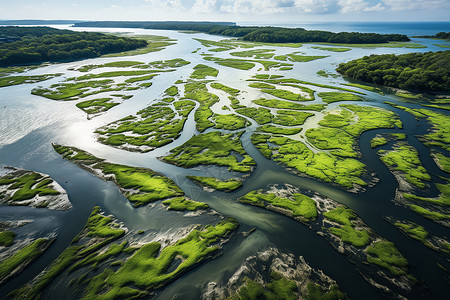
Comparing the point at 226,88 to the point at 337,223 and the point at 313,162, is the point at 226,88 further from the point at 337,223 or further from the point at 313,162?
the point at 337,223

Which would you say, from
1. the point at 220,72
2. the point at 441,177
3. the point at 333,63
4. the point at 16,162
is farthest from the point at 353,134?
the point at 333,63

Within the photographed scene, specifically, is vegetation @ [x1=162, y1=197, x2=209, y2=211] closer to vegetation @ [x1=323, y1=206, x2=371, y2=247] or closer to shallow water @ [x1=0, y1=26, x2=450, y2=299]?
shallow water @ [x1=0, y1=26, x2=450, y2=299]

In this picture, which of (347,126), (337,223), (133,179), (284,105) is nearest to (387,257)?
(337,223)

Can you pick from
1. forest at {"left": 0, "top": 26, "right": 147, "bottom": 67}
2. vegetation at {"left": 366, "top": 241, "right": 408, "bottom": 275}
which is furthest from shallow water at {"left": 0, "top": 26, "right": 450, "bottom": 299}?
forest at {"left": 0, "top": 26, "right": 147, "bottom": 67}

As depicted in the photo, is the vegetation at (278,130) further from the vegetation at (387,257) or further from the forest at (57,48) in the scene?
the forest at (57,48)

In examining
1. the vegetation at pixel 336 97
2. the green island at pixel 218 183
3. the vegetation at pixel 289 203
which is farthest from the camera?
the vegetation at pixel 336 97

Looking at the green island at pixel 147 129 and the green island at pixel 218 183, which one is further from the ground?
the green island at pixel 147 129

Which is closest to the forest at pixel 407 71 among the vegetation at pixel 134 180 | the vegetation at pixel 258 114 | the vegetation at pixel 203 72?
the vegetation at pixel 258 114
